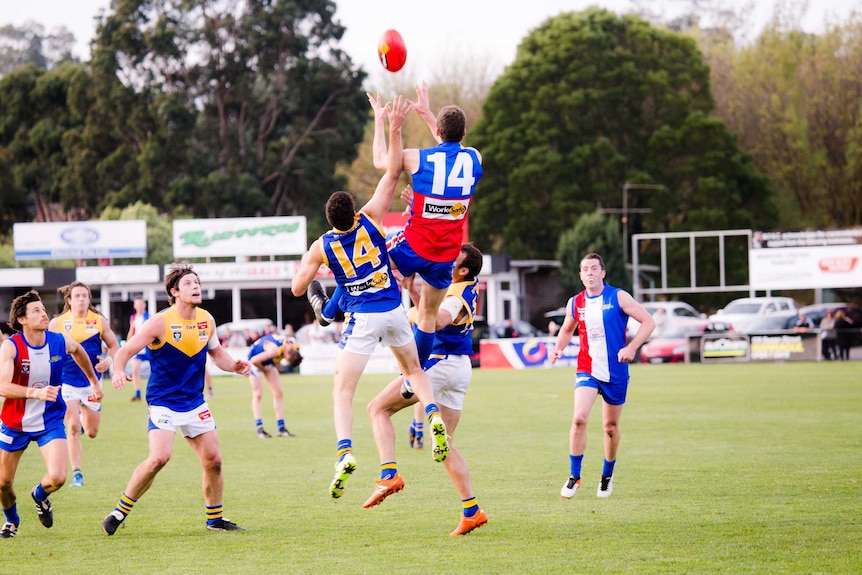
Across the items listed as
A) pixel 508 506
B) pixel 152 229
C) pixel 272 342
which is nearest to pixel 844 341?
pixel 272 342

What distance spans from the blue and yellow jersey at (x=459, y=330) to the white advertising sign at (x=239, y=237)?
40.9m

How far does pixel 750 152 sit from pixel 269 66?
87.6 ft

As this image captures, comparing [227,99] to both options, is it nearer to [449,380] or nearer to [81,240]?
[81,240]

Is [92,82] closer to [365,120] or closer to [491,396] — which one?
[365,120]

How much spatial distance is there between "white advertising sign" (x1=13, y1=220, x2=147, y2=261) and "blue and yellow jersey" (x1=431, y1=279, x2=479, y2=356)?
4295 cm

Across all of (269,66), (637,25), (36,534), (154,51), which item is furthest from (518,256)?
(36,534)

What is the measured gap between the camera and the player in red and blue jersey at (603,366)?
1109 centimetres

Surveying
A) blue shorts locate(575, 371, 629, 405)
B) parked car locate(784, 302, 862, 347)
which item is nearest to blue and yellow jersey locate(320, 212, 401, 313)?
blue shorts locate(575, 371, 629, 405)

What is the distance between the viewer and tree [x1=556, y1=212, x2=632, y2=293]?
5325 cm

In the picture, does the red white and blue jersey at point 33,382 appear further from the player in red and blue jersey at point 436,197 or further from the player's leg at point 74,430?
the player's leg at point 74,430

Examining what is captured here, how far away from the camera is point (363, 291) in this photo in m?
8.76

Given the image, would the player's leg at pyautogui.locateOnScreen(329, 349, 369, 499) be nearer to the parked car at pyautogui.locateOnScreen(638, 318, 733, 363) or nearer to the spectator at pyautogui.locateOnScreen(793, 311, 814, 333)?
the parked car at pyautogui.locateOnScreen(638, 318, 733, 363)

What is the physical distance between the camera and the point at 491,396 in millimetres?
26812

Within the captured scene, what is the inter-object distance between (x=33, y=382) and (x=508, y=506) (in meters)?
4.44
